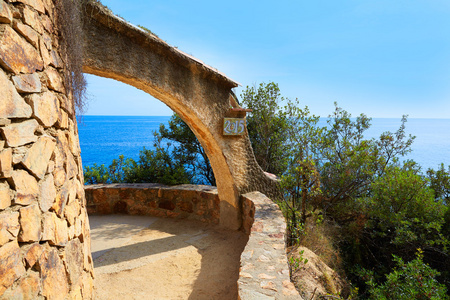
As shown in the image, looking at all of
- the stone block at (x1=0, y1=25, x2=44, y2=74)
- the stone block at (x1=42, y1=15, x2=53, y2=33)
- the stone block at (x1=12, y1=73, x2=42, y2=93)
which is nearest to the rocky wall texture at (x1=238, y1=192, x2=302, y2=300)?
the stone block at (x1=12, y1=73, x2=42, y2=93)

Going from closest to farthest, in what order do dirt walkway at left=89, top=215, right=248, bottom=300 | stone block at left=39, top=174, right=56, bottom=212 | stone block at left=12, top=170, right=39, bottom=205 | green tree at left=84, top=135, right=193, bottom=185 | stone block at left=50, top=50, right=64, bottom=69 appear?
stone block at left=12, top=170, right=39, bottom=205
stone block at left=39, top=174, right=56, bottom=212
stone block at left=50, top=50, right=64, bottom=69
dirt walkway at left=89, top=215, right=248, bottom=300
green tree at left=84, top=135, right=193, bottom=185

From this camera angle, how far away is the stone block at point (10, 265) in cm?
135

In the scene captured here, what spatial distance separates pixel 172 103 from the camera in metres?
4.39

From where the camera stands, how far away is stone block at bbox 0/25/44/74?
1430mm

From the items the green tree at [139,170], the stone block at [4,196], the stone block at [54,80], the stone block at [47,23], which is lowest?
the green tree at [139,170]

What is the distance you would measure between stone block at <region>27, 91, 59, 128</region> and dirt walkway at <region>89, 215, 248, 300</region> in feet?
6.43

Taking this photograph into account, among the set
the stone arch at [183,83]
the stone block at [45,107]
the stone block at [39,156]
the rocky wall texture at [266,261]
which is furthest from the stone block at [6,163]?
the stone arch at [183,83]

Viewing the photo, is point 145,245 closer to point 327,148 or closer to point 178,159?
point 178,159

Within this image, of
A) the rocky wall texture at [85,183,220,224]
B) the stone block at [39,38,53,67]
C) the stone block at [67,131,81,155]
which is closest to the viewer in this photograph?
the stone block at [39,38,53,67]

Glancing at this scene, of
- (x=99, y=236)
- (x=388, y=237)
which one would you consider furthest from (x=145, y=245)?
(x=388, y=237)

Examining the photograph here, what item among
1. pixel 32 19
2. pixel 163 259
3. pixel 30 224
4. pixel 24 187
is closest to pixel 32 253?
pixel 30 224

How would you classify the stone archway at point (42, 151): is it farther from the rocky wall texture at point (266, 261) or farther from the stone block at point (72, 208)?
the rocky wall texture at point (266, 261)

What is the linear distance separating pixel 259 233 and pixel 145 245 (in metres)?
2.20

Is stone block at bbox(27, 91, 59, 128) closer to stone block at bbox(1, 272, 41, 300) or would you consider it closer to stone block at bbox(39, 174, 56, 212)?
stone block at bbox(39, 174, 56, 212)
